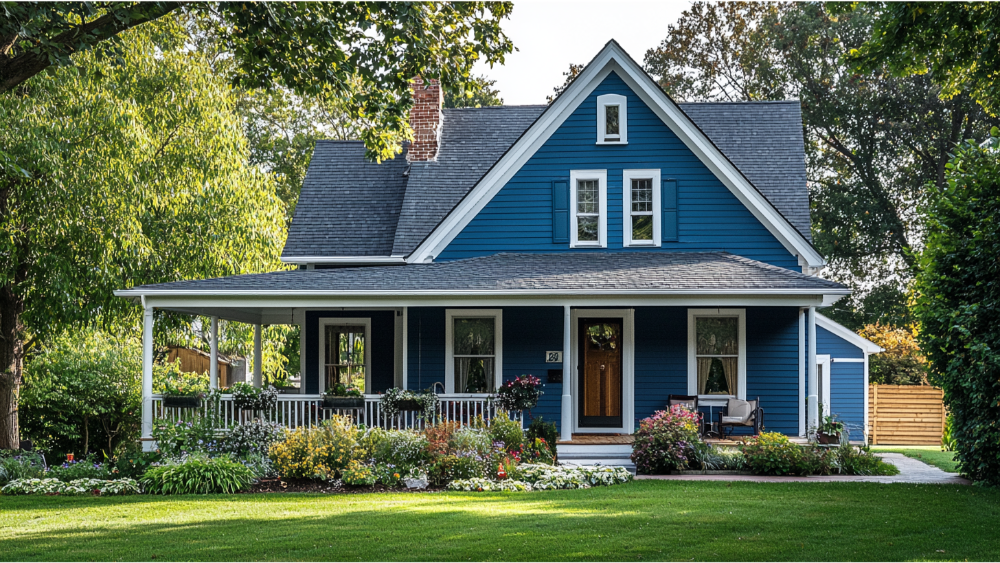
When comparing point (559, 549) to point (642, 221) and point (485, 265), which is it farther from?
point (642, 221)

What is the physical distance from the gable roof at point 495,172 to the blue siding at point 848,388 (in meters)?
Answer: 6.30

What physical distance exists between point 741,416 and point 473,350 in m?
4.97

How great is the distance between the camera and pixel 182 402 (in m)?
13.5

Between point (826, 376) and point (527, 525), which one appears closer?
point (527, 525)

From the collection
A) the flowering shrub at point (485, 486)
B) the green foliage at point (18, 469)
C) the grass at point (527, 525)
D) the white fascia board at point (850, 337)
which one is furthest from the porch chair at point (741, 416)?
the green foliage at point (18, 469)

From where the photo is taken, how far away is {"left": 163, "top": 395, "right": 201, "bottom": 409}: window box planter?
13.5 m

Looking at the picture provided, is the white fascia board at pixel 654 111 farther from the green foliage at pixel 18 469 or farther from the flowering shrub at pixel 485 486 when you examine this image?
the green foliage at pixel 18 469

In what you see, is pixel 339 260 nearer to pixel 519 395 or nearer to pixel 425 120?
pixel 425 120

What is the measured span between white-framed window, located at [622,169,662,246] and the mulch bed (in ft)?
23.6

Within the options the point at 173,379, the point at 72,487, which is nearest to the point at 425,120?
the point at 173,379

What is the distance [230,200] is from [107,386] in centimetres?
495

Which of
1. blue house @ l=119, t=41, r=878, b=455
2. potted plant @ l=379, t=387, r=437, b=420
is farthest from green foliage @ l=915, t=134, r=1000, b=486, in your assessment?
potted plant @ l=379, t=387, r=437, b=420

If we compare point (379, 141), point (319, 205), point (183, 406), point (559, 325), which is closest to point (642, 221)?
point (559, 325)

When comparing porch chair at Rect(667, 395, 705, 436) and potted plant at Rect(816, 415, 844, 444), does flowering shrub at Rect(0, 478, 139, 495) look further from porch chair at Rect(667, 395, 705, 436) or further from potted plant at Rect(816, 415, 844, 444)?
potted plant at Rect(816, 415, 844, 444)
